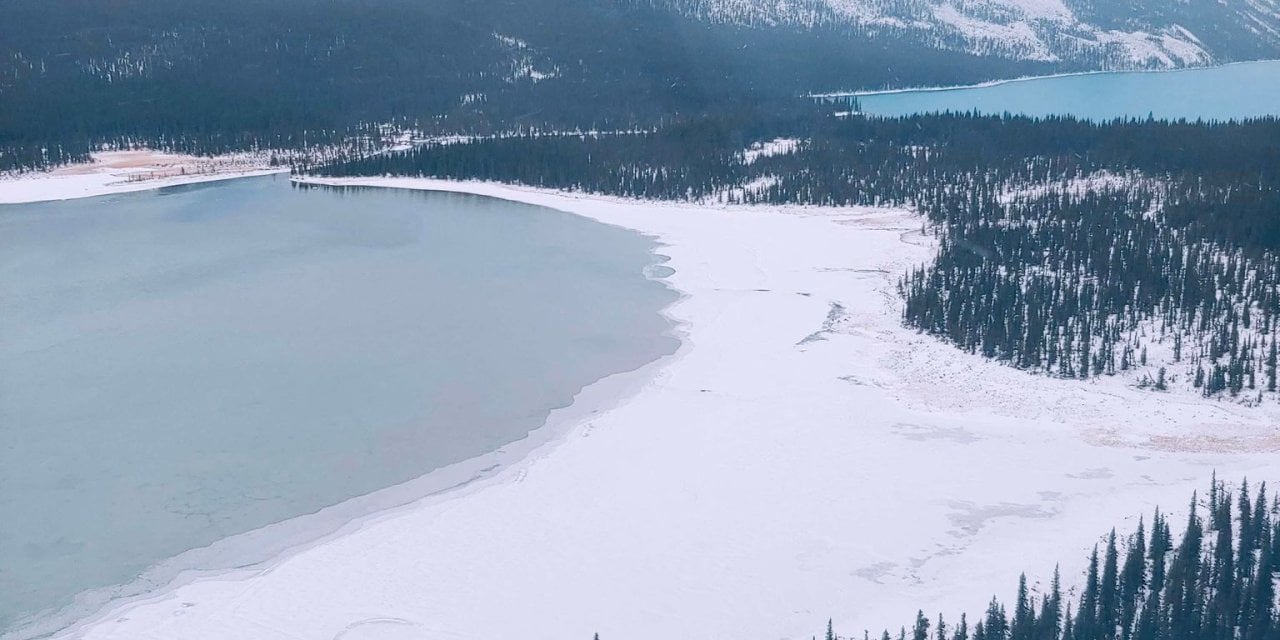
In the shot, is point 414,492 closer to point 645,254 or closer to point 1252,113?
point 645,254

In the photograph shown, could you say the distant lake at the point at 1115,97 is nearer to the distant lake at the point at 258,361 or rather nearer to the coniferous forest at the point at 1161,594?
the distant lake at the point at 258,361

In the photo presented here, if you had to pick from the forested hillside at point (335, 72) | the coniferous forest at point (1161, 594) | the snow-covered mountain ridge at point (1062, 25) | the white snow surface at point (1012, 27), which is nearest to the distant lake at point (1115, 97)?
the forested hillside at point (335, 72)

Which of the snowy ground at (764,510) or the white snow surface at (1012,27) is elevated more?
the white snow surface at (1012,27)

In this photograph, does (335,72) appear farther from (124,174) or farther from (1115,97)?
(1115,97)

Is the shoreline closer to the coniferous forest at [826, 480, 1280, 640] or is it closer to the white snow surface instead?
the white snow surface

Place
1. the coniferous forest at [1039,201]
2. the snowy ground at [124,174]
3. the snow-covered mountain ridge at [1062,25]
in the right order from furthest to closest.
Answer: the snow-covered mountain ridge at [1062,25] → the snowy ground at [124,174] → the coniferous forest at [1039,201]

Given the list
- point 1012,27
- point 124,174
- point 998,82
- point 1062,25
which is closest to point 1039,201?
point 124,174

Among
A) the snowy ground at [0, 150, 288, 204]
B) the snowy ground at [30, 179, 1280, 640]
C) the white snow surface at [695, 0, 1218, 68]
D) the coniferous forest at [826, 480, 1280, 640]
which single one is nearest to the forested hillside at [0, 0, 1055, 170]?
the snowy ground at [0, 150, 288, 204]
